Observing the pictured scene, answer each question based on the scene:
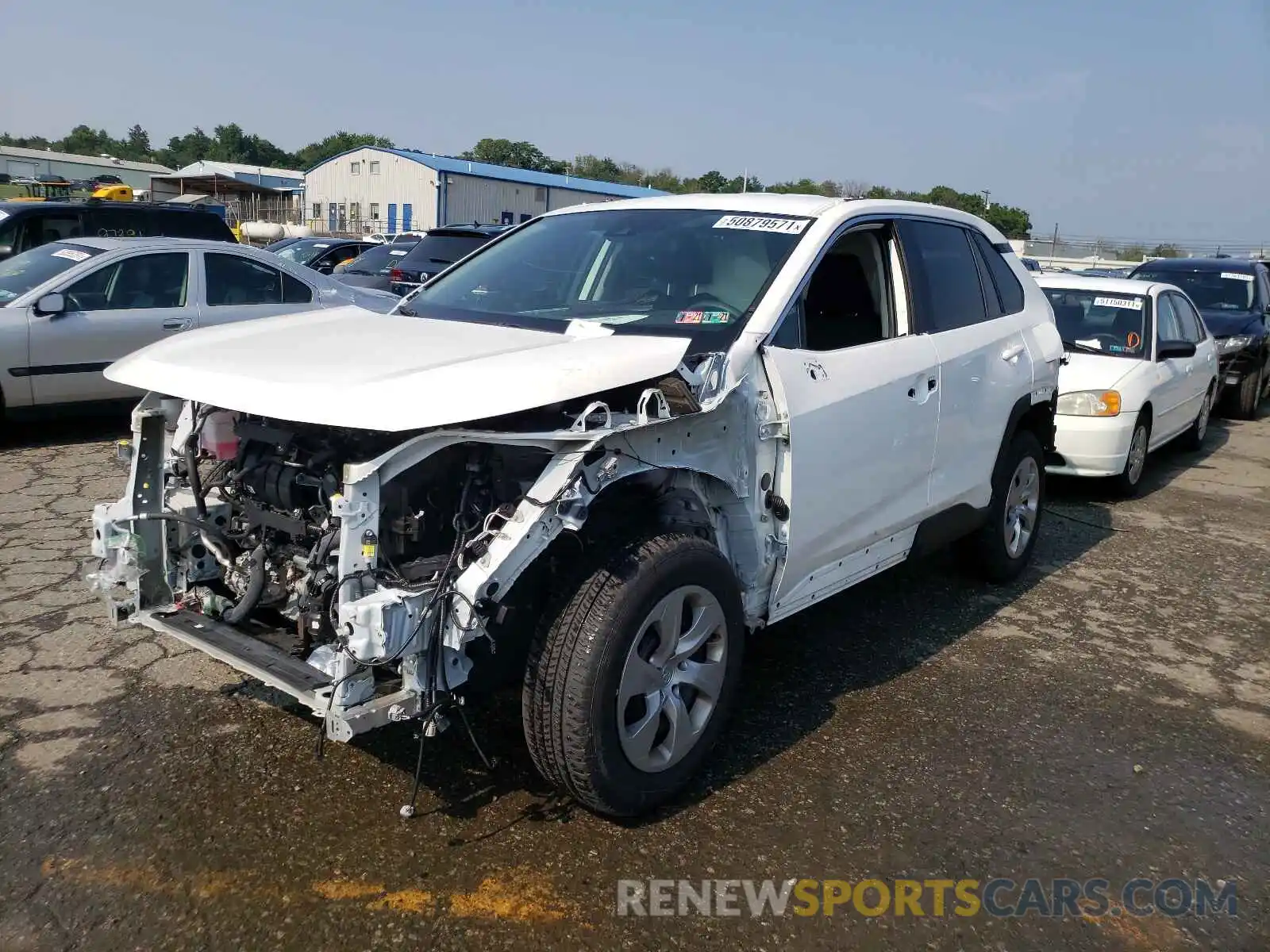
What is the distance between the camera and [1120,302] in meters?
8.26

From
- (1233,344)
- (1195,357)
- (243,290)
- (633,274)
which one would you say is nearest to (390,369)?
(633,274)

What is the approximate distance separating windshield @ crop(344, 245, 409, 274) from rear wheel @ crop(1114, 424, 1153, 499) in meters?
9.49

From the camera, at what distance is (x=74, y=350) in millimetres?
7426

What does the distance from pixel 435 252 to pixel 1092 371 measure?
8353 millimetres

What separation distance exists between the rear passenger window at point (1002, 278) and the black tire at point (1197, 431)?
5.20m

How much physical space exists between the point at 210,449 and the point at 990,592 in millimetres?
3942

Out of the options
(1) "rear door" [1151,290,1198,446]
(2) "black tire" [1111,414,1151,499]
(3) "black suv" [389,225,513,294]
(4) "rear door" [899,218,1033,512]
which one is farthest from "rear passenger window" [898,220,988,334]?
(3) "black suv" [389,225,513,294]

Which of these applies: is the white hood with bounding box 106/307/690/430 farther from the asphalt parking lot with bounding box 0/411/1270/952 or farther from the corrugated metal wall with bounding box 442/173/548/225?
the corrugated metal wall with bounding box 442/173/548/225

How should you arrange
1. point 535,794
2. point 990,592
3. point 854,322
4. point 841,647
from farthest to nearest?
point 990,592 < point 841,647 < point 854,322 < point 535,794

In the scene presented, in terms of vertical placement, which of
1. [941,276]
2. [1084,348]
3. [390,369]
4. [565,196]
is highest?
[565,196]

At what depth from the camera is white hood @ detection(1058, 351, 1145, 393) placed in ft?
24.4

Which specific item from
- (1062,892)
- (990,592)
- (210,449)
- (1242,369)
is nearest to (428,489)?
(210,449)

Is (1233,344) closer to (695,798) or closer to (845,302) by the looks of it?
(845,302)

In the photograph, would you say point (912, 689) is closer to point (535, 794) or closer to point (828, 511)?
point (828, 511)
